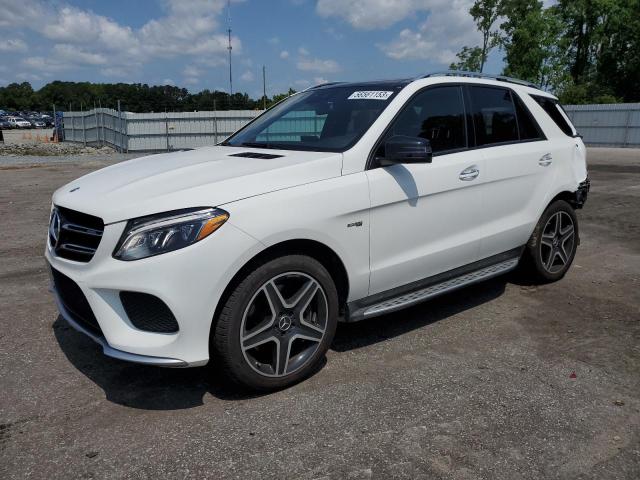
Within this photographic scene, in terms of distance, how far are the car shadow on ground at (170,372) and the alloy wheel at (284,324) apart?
0.79 ft

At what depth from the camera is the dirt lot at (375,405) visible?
252 cm

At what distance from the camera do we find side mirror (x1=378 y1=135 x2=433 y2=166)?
3.30 m

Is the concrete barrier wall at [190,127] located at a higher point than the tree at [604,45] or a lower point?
lower

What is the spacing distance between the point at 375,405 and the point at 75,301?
1.80 metres

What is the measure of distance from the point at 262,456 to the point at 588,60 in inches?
2093

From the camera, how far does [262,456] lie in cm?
256

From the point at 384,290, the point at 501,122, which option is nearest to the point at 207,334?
the point at 384,290

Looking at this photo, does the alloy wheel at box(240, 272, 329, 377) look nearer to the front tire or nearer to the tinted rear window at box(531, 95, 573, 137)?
the front tire

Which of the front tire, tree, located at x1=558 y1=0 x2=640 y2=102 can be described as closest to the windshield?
the front tire

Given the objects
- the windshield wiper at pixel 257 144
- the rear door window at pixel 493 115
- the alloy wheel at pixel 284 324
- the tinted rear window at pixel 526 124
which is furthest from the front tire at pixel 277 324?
the tinted rear window at pixel 526 124

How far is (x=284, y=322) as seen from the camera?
311 centimetres

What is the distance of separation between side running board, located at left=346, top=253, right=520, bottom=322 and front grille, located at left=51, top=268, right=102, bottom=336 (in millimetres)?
1525

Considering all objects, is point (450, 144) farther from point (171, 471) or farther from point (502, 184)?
point (171, 471)

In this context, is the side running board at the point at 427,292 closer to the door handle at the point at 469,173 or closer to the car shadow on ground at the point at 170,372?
the car shadow on ground at the point at 170,372
